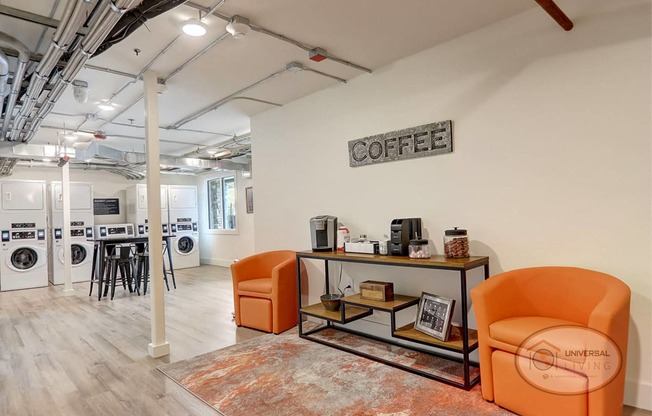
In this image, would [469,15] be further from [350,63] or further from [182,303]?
[182,303]

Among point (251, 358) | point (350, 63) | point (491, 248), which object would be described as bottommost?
point (251, 358)

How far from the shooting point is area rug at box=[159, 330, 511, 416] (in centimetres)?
236

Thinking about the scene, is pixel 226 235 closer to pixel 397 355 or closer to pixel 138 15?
pixel 397 355

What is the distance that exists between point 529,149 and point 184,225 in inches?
330

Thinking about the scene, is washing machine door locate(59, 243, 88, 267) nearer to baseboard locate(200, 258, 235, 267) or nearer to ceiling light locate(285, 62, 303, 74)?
baseboard locate(200, 258, 235, 267)

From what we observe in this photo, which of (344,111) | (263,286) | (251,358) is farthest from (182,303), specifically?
(344,111)

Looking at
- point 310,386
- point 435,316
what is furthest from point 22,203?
point 435,316

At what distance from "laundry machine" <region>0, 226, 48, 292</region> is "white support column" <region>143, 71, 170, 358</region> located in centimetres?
562

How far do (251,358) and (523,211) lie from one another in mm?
2574

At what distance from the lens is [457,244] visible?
289 cm

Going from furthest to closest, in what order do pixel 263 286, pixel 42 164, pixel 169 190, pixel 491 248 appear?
pixel 169 190, pixel 42 164, pixel 263 286, pixel 491 248

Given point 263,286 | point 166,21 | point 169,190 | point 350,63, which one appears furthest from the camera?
point 169,190

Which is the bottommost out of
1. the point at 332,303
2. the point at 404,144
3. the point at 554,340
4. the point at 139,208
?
the point at 332,303

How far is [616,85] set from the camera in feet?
7.86
